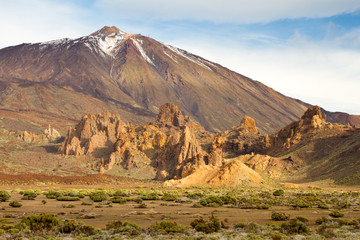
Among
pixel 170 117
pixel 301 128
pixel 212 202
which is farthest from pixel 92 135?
pixel 212 202

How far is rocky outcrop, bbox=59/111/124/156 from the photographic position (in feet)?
515

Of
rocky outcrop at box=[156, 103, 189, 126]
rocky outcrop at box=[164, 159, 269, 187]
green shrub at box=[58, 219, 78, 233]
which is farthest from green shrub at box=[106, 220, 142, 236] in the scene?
rocky outcrop at box=[156, 103, 189, 126]

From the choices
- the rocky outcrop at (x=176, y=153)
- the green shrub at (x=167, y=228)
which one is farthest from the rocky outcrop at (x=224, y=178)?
the green shrub at (x=167, y=228)

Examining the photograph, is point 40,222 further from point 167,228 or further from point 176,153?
point 176,153

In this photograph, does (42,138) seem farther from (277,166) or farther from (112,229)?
(112,229)

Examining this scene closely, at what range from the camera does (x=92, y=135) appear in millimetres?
164250

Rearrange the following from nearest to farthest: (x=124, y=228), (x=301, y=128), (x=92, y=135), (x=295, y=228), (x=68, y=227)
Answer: (x=295, y=228), (x=68, y=227), (x=124, y=228), (x=301, y=128), (x=92, y=135)

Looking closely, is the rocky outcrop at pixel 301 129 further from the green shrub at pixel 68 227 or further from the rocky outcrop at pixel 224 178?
the green shrub at pixel 68 227

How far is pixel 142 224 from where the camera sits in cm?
2305

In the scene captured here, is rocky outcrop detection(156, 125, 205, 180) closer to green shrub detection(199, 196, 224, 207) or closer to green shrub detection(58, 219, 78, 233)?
green shrub detection(199, 196, 224, 207)

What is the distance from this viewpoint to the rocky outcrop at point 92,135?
157000 millimetres

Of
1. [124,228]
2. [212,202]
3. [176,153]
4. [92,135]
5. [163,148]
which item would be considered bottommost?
[212,202]

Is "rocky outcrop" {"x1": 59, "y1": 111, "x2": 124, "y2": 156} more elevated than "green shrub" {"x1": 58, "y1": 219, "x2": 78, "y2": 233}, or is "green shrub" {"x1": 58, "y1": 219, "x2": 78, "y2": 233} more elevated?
"rocky outcrop" {"x1": 59, "y1": 111, "x2": 124, "y2": 156}

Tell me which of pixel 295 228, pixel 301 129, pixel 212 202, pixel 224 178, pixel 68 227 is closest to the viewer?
pixel 295 228
